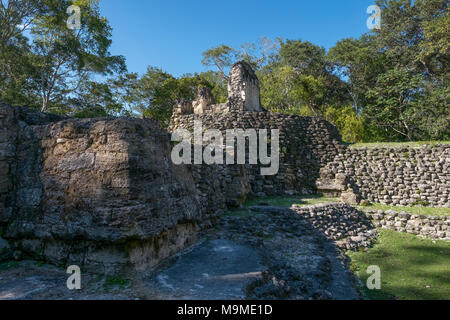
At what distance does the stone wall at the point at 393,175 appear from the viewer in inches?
383

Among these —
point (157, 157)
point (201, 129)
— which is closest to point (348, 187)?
point (201, 129)

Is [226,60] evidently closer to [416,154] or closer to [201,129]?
[201,129]

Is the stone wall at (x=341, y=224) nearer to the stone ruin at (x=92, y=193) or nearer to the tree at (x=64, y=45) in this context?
the stone ruin at (x=92, y=193)

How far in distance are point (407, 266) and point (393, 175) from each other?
5305mm

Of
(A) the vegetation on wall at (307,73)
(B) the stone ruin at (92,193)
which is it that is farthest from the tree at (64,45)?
(B) the stone ruin at (92,193)

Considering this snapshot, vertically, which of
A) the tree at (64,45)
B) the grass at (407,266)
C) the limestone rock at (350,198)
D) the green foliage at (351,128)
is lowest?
the grass at (407,266)

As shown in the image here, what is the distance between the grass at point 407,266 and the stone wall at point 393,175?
7.96ft

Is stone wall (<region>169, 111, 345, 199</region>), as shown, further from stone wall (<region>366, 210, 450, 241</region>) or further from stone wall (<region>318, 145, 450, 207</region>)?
stone wall (<region>366, 210, 450, 241</region>)

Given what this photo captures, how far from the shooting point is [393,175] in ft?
33.8

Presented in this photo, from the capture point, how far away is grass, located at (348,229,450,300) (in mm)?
4684

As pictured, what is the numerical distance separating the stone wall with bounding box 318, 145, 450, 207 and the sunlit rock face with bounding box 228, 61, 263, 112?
169 inches

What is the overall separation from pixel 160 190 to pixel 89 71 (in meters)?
15.2

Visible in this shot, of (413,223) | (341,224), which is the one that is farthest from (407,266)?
(413,223)

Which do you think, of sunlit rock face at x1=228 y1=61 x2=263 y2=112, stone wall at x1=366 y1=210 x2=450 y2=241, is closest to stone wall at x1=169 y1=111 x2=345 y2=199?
sunlit rock face at x1=228 y1=61 x2=263 y2=112
